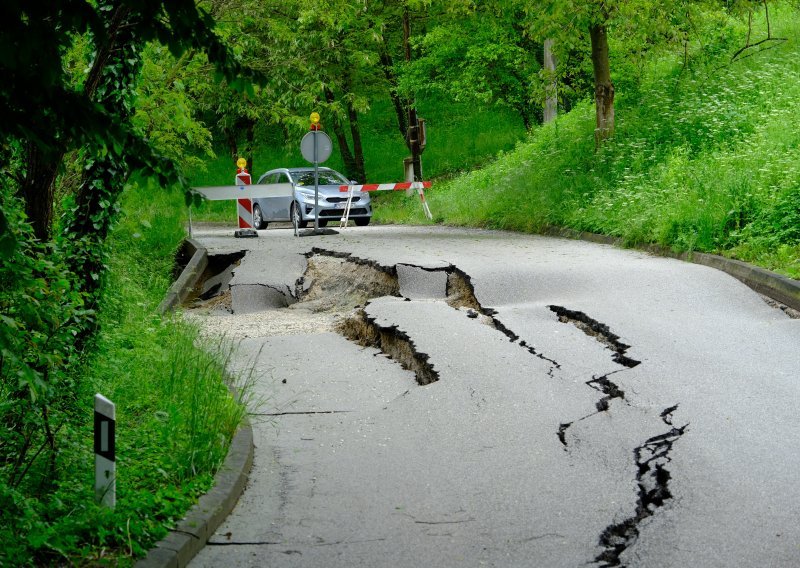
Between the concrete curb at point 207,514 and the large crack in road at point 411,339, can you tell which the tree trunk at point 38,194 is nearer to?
the concrete curb at point 207,514

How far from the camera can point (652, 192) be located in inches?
660

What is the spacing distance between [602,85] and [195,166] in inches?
335

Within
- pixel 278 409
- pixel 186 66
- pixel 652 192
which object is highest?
pixel 186 66

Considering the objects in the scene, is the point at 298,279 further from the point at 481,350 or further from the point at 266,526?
the point at 266,526

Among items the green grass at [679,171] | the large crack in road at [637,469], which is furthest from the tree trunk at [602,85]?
the large crack in road at [637,469]

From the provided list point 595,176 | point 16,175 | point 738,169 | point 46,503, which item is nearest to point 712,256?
point 738,169

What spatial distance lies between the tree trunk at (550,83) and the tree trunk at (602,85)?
173 centimetres

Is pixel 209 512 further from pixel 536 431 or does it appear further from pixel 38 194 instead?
pixel 38 194

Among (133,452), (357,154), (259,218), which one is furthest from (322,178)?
(133,452)

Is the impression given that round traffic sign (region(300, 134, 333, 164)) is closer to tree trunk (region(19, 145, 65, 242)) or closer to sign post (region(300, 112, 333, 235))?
sign post (region(300, 112, 333, 235))

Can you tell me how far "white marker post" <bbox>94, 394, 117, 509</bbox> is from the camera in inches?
189

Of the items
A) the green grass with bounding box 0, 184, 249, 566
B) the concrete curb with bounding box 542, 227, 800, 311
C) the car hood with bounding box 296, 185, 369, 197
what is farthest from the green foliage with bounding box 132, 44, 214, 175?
the car hood with bounding box 296, 185, 369, 197

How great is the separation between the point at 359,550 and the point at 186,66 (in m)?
11.2

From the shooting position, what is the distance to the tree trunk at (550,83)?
22.6m
